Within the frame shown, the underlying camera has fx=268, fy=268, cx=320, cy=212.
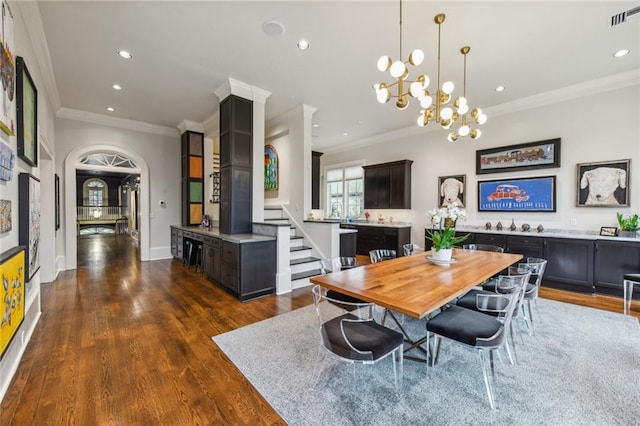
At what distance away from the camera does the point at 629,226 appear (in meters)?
3.87

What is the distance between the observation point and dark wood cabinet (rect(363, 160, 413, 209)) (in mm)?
6625

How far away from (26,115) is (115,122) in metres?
4.00

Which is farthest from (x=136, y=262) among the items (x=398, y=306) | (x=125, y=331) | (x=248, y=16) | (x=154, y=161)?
(x=398, y=306)

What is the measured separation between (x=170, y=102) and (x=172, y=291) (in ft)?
11.6

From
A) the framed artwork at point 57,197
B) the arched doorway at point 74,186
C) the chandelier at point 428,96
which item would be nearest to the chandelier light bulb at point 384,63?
the chandelier at point 428,96

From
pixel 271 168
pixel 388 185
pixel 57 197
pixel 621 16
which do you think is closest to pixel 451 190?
pixel 388 185

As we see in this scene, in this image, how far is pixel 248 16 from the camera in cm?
282

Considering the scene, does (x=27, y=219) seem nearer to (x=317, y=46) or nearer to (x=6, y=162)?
(x=6, y=162)

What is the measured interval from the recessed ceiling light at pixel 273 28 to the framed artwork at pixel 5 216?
2.81m

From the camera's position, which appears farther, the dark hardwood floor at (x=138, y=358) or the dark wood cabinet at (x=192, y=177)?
the dark wood cabinet at (x=192, y=177)

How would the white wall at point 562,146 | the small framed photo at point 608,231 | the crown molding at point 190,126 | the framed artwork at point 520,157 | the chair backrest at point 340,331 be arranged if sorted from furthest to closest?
the crown molding at point 190,126, the framed artwork at point 520,157, the white wall at point 562,146, the small framed photo at point 608,231, the chair backrest at point 340,331

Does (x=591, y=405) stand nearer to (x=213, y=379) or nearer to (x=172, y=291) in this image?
(x=213, y=379)

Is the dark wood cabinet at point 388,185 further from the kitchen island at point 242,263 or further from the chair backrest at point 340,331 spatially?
the chair backrest at point 340,331

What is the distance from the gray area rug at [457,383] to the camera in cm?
169
